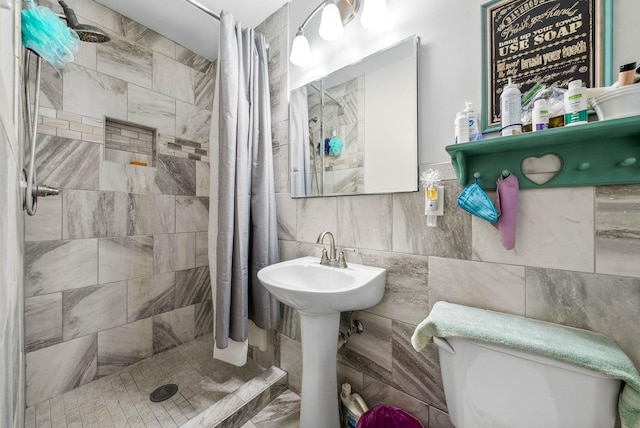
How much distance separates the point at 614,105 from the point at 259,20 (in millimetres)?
1961

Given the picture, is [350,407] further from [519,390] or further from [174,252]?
[174,252]

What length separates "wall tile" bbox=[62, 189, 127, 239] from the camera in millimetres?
1450

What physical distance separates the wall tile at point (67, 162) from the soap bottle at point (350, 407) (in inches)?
73.2

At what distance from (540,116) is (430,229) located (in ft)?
1.66

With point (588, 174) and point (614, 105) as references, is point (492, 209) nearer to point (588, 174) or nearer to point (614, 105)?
point (588, 174)

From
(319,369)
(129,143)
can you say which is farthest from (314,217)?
(129,143)

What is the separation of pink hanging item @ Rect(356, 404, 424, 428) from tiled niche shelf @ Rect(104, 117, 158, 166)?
6.57ft

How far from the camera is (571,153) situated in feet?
2.56

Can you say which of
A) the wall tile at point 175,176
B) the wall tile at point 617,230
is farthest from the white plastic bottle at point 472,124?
the wall tile at point 175,176

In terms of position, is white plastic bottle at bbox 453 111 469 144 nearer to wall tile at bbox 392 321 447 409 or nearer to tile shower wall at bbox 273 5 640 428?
tile shower wall at bbox 273 5 640 428

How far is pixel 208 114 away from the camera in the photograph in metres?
2.16

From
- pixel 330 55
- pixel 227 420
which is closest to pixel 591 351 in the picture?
pixel 227 420

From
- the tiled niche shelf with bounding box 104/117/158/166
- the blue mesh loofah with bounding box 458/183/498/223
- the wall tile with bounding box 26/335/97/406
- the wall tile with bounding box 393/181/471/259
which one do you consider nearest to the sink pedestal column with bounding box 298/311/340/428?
the wall tile with bounding box 393/181/471/259

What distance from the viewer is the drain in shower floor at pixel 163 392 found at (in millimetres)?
1382
